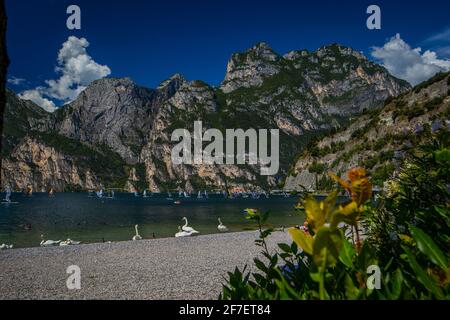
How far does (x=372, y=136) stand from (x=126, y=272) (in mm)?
80562

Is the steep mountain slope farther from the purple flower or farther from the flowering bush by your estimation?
the flowering bush

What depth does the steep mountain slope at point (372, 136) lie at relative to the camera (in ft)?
222

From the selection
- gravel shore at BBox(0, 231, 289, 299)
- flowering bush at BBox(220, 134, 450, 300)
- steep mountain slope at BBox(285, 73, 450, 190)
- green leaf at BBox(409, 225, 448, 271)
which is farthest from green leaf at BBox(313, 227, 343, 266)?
steep mountain slope at BBox(285, 73, 450, 190)

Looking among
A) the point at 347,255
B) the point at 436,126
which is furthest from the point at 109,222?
the point at 347,255

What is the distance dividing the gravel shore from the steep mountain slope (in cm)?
4072

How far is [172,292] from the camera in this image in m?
8.79

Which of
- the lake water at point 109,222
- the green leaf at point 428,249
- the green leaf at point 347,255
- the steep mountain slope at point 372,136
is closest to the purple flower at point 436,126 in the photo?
the lake water at point 109,222

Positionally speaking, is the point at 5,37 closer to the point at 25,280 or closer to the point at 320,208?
the point at 320,208

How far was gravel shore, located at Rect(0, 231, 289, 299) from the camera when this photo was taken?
29.4ft

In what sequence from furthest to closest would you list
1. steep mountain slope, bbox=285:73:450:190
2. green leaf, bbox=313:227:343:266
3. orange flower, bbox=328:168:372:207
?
steep mountain slope, bbox=285:73:450:190 < orange flower, bbox=328:168:372:207 < green leaf, bbox=313:227:343:266

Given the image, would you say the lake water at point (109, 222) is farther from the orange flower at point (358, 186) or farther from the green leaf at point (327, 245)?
the green leaf at point (327, 245)

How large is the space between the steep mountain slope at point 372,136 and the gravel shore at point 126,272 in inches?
1603
